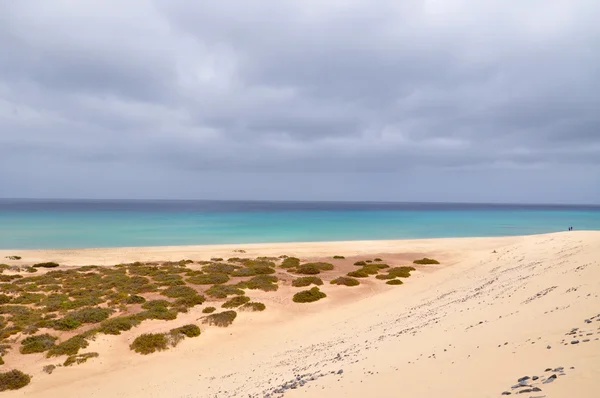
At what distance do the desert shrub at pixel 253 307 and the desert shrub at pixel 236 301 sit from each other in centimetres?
73

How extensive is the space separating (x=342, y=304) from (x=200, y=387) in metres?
14.0

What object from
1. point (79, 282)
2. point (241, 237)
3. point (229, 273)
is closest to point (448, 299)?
point (229, 273)

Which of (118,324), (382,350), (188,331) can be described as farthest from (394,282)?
(118,324)

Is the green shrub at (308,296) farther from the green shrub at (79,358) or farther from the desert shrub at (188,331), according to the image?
the green shrub at (79,358)

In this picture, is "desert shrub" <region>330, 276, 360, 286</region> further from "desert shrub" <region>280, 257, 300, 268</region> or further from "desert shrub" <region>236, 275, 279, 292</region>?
"desert shrub" <region>280, 257, 300, 268</region>

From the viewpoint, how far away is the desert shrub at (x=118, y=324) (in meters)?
18.9

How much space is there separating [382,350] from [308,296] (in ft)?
46.9

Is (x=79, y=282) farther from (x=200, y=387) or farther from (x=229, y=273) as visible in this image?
(x=200, y=387)

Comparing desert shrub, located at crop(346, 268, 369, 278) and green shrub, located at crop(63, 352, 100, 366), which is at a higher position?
desert shrub, located at crop(346, 268, 369, 278)

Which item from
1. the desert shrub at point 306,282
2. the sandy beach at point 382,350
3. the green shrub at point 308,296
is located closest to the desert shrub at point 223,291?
the sandy beach at point 382,350

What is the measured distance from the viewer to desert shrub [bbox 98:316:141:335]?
1886 centimetres

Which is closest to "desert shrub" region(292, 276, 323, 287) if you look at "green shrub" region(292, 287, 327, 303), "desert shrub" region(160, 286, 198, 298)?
"green shrub" region(292, 287, 327, 303)

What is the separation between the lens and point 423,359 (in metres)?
10.1

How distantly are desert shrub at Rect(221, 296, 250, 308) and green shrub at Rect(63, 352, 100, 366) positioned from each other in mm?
8547
